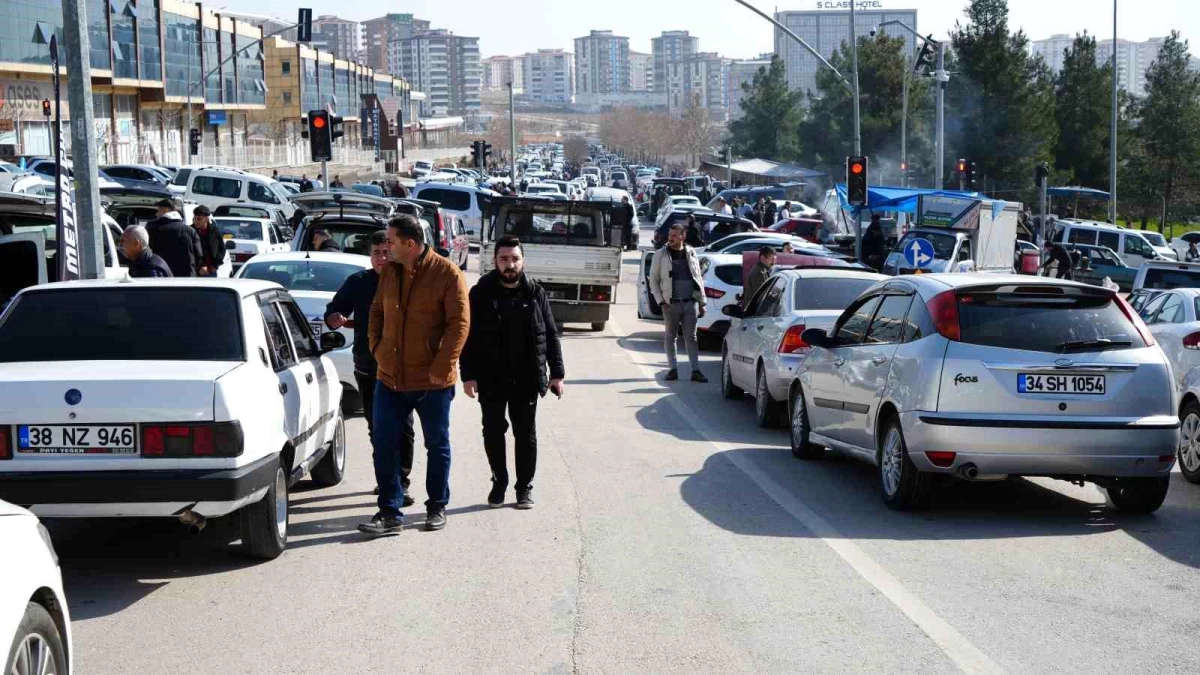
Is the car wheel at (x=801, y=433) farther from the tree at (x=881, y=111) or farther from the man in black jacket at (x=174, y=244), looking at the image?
the tree at (x=881, y=111)

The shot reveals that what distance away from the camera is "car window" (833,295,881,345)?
1102cm

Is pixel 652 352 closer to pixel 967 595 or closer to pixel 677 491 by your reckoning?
pixel 677 491

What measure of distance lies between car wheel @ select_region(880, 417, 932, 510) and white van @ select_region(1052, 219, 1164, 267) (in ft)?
127

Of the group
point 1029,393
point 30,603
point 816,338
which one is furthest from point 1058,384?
point 30,603

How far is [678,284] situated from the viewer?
17.6 metres

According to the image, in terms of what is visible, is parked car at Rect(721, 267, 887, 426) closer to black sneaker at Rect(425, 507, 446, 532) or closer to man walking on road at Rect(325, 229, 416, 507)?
Result: man walking on road at Rect(325, 229, 416, 507)

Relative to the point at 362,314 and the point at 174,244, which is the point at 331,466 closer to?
the point at 362,314

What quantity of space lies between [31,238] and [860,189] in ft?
70.0

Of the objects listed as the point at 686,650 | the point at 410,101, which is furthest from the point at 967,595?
the point at 410,101

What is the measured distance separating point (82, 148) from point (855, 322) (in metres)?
7.70

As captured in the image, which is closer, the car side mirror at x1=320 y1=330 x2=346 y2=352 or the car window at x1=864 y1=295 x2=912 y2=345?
the car side mirror at x1=320 y1=330 x2=346 y2=352

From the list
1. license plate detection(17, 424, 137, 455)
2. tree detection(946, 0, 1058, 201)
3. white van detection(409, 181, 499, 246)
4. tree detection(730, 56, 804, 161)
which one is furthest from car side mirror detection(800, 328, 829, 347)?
tree detection(730, 56, 804, 161)

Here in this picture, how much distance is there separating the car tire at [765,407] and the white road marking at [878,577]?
5.26 ft

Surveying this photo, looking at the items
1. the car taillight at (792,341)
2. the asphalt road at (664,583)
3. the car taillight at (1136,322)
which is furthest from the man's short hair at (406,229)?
the car taillight at (792,341)
